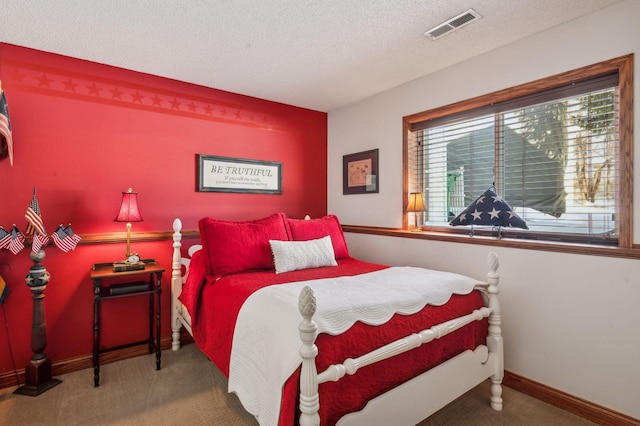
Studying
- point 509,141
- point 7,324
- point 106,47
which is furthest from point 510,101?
point 7,324

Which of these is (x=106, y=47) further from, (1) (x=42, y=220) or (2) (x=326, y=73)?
(2) (x=326, y=73)

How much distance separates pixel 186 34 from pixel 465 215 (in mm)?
2422

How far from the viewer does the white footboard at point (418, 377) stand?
4.00ft

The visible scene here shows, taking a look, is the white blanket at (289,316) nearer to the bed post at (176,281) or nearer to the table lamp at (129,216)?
the table lamp at (129,216)

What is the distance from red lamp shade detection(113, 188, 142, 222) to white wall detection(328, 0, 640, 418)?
2322 millimetres

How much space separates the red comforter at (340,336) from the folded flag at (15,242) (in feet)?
3.71

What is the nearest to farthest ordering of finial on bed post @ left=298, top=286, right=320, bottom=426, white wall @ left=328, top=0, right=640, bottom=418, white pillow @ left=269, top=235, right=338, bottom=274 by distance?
finial on bed post @ left=298, top=286, right=320, bottom=426 < white wall @ left=328, top=0, right=640, bottom=418 < white pillow @ left=269, top=235, right=338, bottom=274

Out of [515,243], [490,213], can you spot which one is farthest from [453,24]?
[515,243]

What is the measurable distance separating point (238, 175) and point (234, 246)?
1185mm

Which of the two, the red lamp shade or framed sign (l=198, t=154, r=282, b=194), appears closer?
the red lamp shade

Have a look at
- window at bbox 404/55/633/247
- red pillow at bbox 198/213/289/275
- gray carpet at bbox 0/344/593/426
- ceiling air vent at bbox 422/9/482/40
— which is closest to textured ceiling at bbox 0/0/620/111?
ceiling air vent at bbox 422/9/482/40

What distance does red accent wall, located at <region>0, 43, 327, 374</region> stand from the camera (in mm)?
2455

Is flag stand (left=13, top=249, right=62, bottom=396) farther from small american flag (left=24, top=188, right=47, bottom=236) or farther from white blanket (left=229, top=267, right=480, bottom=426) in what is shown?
white blanket (left=229, top=267, right=480, bottom=426)

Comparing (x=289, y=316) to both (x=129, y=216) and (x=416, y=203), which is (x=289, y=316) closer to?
(x=129, y=216)
